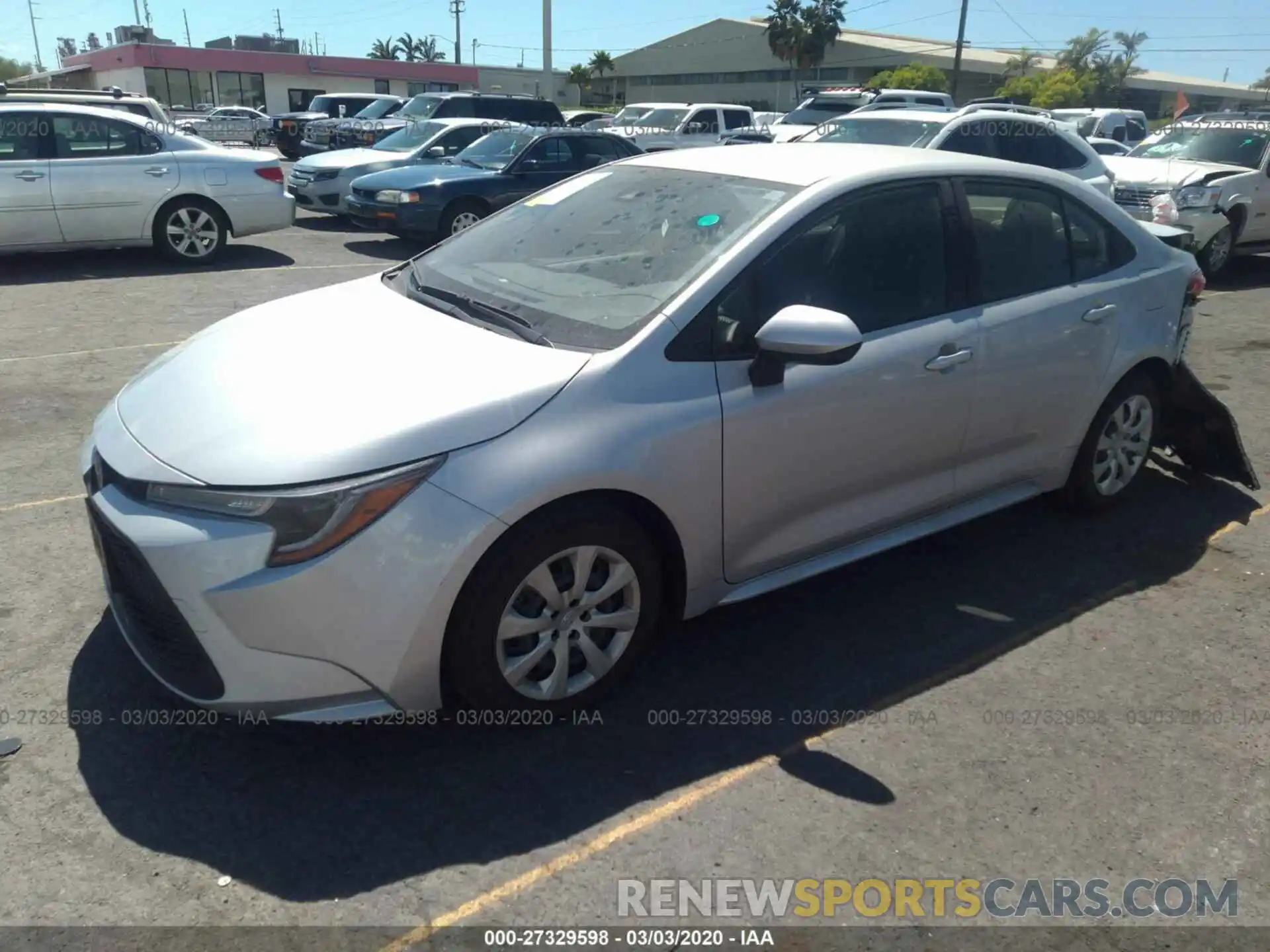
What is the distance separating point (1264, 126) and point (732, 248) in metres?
12.0

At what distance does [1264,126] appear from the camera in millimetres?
12203

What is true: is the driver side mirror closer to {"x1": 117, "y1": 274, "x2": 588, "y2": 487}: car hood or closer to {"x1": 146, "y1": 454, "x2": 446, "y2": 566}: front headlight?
{"x1": 117, "y1": 274, "x2": 588, "y2": 487}: car hood

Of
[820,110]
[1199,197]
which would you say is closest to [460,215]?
[1199,197]

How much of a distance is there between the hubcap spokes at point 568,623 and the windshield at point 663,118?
18.0 metres

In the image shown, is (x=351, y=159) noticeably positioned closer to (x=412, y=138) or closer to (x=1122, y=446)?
(x=412, y=138)

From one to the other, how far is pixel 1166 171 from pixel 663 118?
10.7 m

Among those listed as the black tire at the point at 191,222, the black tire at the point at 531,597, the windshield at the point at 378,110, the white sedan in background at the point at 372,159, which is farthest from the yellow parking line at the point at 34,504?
the windshield at the point at 378,110

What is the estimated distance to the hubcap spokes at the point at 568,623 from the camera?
2943 millimetres

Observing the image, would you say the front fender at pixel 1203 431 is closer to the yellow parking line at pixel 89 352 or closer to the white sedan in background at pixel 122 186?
the yellow parking line at pixel 89 352

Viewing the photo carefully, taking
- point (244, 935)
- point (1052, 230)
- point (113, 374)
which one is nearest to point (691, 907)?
point (244, 935)

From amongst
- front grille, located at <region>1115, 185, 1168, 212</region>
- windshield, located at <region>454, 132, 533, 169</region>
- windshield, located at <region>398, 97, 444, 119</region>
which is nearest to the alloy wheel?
windshield, located at <region>454, 132, 533, 169</region>

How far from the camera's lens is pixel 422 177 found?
11.9 m

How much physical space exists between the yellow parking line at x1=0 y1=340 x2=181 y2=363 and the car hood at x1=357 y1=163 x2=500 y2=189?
16.1 ft

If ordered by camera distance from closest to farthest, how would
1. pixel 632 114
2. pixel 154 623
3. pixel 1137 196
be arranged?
pixel 154 623 < pixel 1137 196 < pixel 632 114
